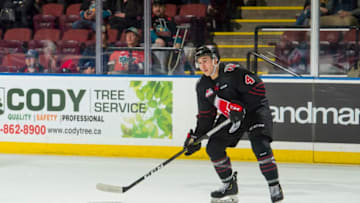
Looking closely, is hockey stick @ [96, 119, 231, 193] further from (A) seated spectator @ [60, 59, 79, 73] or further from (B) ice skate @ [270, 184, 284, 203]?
(A) seated spectator @ [60, 59, 79, 73]

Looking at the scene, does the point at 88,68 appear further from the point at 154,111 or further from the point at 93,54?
the point at 154,111

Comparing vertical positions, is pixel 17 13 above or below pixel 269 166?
above

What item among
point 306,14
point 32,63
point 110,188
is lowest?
point 110,188

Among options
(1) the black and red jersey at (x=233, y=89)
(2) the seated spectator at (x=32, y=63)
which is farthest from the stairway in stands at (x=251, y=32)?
(1) the black and red jersey at (x=233, y=89)

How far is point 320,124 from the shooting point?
6.34 m

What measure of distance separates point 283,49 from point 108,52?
164cm

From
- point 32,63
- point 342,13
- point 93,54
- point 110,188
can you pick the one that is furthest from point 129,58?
point 110,188

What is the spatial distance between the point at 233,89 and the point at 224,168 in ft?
1.84

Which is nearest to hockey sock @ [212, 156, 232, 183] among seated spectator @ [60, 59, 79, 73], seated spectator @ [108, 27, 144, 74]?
seated spectator @ [108, 27, 144, 74]

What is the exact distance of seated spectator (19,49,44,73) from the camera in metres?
7.01

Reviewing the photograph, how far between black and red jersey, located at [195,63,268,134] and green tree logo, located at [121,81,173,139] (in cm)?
209

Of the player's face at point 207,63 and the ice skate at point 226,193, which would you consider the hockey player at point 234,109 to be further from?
the ice skate at point 226,193

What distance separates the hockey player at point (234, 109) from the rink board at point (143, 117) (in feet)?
6.24

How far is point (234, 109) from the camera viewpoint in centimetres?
441
